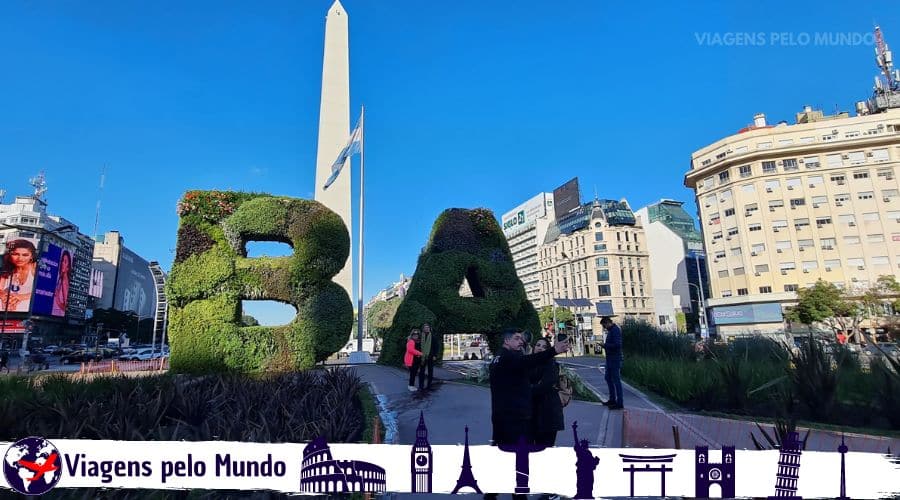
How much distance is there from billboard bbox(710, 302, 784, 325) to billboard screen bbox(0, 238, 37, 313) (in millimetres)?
87215

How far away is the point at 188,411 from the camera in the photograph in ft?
19.9

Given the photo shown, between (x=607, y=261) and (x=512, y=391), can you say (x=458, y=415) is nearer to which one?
(x=512, y=391)

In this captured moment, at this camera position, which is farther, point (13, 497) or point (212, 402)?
point (212, 402)

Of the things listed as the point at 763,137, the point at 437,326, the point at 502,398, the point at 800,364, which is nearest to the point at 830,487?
the point at 502,398

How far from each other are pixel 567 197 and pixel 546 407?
7821 centimetres

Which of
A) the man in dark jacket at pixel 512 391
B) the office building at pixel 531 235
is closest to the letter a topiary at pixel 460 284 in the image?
the man in dark jacket at pixel 512 391

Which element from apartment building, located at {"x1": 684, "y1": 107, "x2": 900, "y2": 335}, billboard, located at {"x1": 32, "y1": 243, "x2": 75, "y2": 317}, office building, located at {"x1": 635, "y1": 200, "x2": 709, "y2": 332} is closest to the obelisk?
apartment building, located at {"x1": 684, "y1": 107, "x2": 900, "y2": 335}

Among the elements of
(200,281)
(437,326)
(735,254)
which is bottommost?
(437,326)

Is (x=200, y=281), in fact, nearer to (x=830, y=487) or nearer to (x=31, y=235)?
(x=830, y=487)

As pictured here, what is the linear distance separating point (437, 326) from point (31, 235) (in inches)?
3455

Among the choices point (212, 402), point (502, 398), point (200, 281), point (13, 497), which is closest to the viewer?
point (13, 497)

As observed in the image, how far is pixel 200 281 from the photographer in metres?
14.0

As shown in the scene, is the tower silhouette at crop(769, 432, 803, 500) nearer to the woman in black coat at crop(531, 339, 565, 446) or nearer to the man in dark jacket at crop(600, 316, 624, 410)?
the woman in black coat at crop(531, 339, 565, 446)

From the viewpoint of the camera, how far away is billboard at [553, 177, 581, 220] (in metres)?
76.9
